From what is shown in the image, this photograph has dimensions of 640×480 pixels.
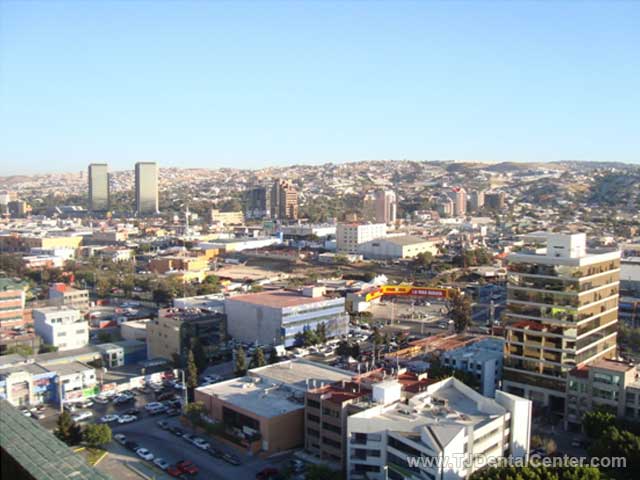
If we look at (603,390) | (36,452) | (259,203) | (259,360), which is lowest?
(259,360)

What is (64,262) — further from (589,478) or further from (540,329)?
(589,478)

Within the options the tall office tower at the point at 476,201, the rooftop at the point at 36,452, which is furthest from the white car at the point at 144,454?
the tall office tower at the point at 476,201

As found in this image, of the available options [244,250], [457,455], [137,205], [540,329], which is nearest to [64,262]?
[244,250]

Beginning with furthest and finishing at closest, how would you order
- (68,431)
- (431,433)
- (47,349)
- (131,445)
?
(47,349) < (131,445) < (68,431) < (431,433)

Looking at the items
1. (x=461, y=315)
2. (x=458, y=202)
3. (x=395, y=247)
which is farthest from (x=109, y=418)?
(x=458, y=202)

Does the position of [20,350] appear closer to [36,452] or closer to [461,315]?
[461,315]

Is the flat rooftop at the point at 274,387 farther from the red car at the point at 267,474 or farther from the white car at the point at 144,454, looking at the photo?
the white car at the point at 144,454

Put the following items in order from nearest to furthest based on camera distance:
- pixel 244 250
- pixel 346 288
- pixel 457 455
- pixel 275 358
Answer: pixel 457 455 < pixel 275 358 < pixel 346 288 < pixel 244 250
